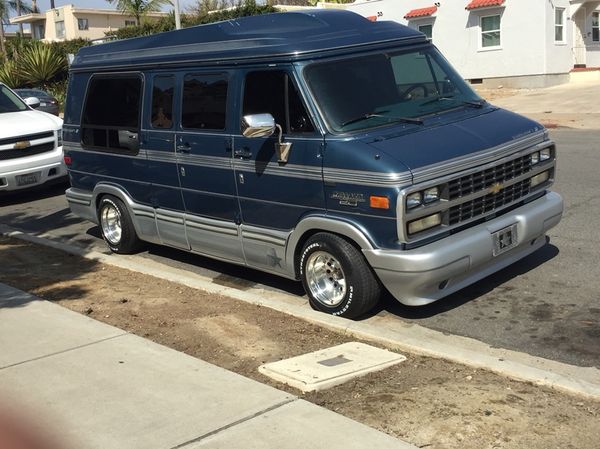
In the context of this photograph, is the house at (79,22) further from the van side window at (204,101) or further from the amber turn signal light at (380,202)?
the amber turn signal light at (380,202)

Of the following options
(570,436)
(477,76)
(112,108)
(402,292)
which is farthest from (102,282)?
(477,76)

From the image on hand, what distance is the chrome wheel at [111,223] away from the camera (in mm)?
8305

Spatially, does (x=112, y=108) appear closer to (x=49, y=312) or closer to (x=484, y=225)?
(x=49, y=312)

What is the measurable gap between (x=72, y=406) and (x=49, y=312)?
2044 mm

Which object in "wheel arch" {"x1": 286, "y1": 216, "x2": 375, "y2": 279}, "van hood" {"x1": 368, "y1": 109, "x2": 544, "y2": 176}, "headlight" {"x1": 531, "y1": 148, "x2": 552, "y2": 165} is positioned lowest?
"wheel arch" {"x1": 286, "y1": 216, "x2": 375, "y2": 279}

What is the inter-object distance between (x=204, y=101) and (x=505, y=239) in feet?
9.49

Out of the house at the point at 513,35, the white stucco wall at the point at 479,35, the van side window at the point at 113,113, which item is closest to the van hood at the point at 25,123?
the van side window at the point at 113,113

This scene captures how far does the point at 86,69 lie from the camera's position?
8336mm

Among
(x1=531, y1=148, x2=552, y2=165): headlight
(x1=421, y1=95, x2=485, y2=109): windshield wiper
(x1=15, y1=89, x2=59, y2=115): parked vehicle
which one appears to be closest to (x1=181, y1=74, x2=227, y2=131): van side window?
(x1=421, y1=95, x2=485, y2=109): windshield wiper

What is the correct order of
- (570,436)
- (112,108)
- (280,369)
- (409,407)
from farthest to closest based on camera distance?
(112,108), (280,369), (409,407), (570,436)

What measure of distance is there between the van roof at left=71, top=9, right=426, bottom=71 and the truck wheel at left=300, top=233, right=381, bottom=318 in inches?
60.1

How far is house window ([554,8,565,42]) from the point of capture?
2625cm

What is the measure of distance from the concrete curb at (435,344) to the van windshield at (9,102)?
662 cm

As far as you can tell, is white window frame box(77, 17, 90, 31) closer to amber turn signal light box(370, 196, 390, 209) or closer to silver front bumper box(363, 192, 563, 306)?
silver front bumper box(363, 192, 563, 306)
